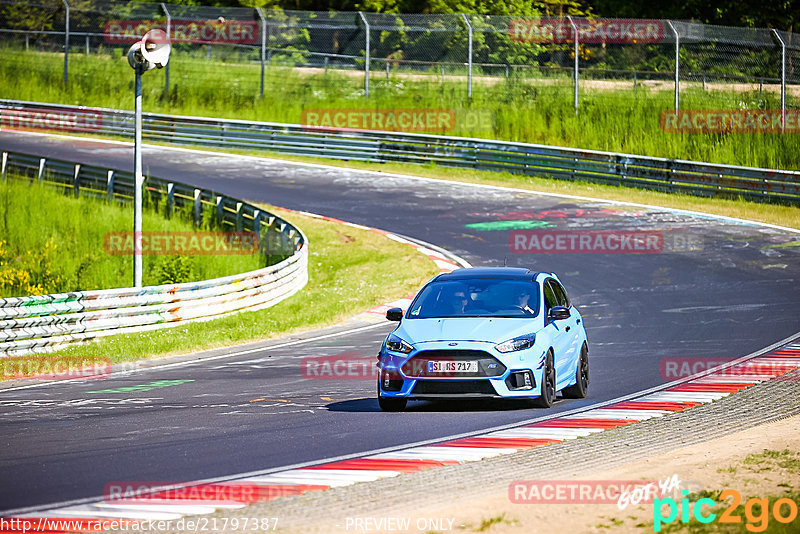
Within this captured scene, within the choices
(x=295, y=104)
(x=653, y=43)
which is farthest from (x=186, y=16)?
(x=653, y=43)

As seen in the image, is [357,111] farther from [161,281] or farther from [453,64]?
[161,281]

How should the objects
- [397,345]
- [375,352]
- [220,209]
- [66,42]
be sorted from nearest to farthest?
[397,345] → [375,352] → [220,209] → [66,42]

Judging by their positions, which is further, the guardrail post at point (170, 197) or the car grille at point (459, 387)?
the guardrail post at point (170, 197)

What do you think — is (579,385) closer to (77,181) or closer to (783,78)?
(783,78)

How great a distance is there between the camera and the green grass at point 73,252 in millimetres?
23625

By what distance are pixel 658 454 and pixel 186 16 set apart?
3682 centimetres

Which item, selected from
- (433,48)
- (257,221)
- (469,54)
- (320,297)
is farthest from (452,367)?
(433,48)

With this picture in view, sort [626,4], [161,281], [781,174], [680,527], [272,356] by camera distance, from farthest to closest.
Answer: [626,4], [781,174], [161,281], [272,356], [680,527]

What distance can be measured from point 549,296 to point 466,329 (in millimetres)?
1617

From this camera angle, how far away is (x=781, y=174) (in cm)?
3034

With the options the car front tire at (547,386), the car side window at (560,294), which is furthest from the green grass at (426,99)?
the car front tire at (547,386)

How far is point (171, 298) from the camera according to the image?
19641mm

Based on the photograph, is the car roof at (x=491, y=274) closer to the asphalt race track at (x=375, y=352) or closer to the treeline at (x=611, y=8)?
the asphalt race track at (x=375, y=352)

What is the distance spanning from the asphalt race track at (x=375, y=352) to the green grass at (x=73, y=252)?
4923mm
